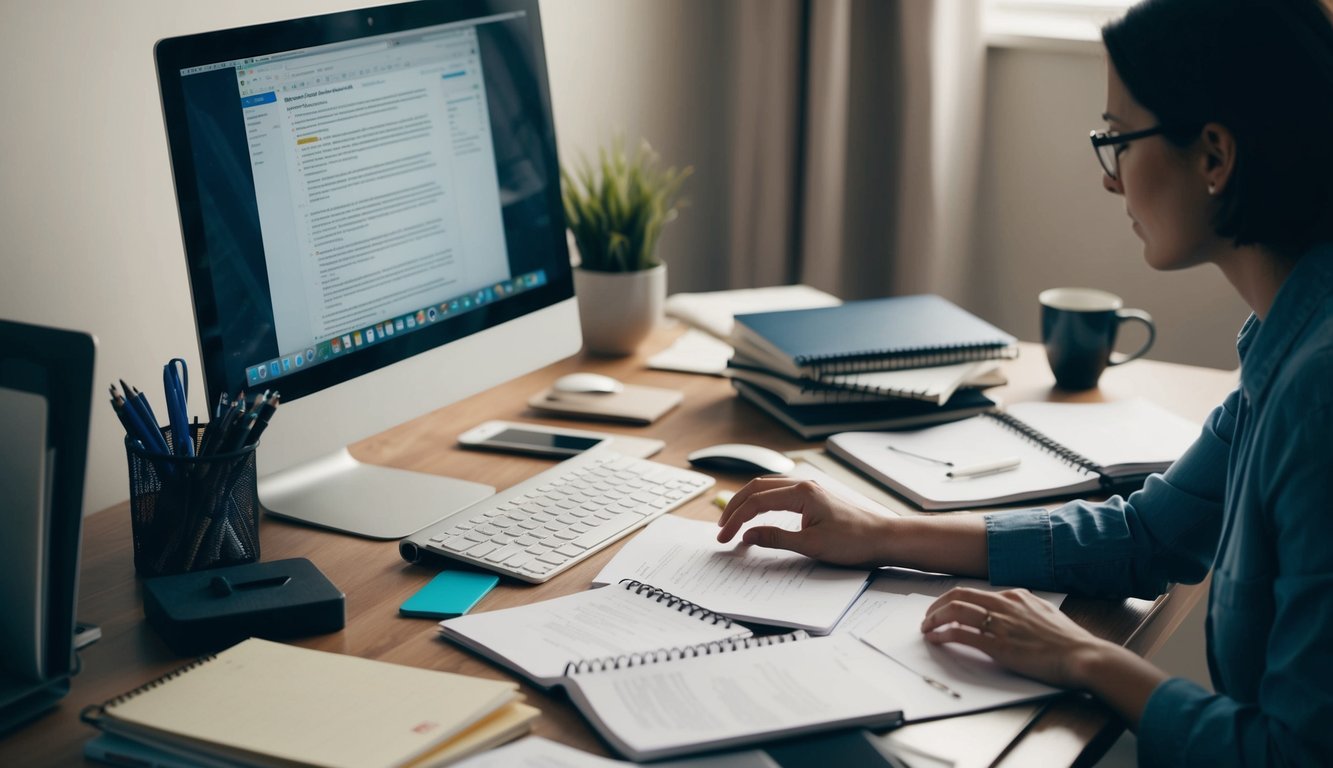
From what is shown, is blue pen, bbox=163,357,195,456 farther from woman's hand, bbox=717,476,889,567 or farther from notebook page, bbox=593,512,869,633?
woman's hand, bbox=717,476,889,567

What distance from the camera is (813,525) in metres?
1.14

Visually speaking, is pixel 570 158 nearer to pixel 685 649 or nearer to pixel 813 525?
pixel 813 525

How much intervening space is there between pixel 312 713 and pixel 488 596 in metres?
0.26

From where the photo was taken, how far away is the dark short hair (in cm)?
92

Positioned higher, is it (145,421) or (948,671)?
(145,421)

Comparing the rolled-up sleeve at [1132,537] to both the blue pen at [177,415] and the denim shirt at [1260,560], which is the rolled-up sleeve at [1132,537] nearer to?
the denim shirt at [1260,560]

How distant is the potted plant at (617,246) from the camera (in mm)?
1692

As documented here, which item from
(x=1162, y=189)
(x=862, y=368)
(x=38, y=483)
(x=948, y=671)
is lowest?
(x=948, y=671)

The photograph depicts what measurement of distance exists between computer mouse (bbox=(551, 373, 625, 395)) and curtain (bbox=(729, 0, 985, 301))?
38.7 inches

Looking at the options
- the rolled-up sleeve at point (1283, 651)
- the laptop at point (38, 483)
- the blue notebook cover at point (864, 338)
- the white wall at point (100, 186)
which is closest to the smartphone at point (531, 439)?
the blue notebook cover at point (864, 338)

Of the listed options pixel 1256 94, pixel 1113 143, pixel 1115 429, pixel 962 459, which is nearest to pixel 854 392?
pixel 962 459

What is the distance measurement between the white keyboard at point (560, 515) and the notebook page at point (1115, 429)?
0.43 metres

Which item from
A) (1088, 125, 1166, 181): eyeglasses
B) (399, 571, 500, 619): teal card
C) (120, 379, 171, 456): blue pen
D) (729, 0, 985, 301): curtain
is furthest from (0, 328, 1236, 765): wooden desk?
(729, 0, 985, 301): curtain

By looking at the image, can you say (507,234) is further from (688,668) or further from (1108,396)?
(1108,396)
